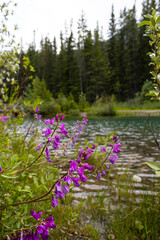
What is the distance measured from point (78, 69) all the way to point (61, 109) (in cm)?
2079

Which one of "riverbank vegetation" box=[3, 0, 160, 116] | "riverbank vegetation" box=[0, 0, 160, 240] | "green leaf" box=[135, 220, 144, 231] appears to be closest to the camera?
"riverbank vegetation" box=[0, 0, 160, 240]

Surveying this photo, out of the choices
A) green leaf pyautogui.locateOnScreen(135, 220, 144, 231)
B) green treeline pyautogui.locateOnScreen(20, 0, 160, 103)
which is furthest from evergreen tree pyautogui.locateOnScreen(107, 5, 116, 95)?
green leaf pyautogui.locateOnScreen(135, 220, 144, 231)

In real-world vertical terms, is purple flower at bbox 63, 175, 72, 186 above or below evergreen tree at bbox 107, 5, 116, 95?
below

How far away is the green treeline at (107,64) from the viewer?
38.3m

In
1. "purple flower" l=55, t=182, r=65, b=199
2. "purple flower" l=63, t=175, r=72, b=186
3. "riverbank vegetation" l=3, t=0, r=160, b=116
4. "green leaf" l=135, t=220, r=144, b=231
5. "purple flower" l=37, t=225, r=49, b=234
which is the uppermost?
"riverbank vegetation" l=3, t=0, r=160, b=116

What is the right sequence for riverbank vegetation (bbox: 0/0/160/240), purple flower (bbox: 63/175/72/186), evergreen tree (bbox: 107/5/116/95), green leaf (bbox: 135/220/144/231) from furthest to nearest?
evergreen tree (bbox: 107/5/116/95)
green leaf (bbox: 135/220/144/231)
riverbank vegetation (bbox: 0/0/160/240)
purple flower (bbox: 63/175/72/186)

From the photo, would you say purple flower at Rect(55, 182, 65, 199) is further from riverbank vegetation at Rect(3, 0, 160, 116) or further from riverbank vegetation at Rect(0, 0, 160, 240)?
riverbank vegetation at Rect(3, 0, 160, 116)

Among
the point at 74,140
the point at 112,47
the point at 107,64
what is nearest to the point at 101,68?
the point at 107,64

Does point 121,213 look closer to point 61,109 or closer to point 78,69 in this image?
point 61,109

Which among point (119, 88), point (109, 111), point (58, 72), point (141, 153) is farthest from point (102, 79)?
point (141, 153)

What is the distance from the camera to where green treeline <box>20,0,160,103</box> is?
38.3 metres

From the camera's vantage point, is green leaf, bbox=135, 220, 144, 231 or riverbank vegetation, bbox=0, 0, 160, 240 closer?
riverbank vegetation, bbox=0, 0, 160, 240

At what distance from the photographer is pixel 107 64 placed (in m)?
42.9

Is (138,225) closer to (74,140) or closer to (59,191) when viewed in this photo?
(74,140)
